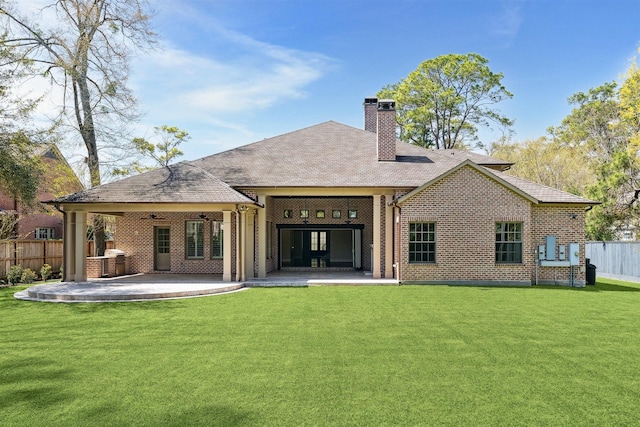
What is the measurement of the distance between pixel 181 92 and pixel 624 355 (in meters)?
20.5

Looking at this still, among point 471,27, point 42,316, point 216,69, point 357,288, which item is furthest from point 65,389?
point 471,27

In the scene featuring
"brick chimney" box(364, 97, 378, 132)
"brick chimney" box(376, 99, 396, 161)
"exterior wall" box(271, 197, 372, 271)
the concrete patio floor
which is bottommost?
the concrete patio floor

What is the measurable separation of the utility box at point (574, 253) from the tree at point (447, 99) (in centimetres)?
2059

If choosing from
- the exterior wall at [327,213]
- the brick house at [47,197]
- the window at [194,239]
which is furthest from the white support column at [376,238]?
the brick house at [47,197]

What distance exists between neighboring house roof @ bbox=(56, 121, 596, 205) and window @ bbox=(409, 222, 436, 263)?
4.51 feet

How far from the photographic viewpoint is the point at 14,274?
613 inches

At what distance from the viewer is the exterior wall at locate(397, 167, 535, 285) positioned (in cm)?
1448

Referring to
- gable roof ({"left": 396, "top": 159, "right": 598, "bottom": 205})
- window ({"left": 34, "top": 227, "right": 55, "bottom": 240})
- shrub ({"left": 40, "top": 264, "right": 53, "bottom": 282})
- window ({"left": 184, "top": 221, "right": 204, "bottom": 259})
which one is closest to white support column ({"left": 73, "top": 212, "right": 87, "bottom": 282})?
shrub ({"left": 40, "top": 264, "right": 53, "bottom": 282})

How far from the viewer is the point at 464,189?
14.5 m

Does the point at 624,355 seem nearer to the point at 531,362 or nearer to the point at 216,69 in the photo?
the point at 531,362

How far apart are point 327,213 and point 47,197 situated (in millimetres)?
21034

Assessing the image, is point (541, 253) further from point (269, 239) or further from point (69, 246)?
point (69, 246)

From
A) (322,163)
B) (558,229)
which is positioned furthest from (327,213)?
(558,229)

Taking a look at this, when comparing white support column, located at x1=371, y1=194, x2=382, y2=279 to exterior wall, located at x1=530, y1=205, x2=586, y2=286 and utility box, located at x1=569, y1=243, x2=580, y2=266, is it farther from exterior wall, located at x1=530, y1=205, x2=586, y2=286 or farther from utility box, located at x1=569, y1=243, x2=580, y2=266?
utility box, located at x1=569, y1=243, x2=580, y2=266
